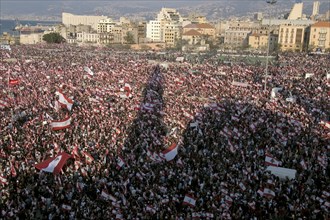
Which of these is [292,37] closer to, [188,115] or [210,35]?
[210,35]

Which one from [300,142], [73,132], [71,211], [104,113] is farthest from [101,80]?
[71,211]

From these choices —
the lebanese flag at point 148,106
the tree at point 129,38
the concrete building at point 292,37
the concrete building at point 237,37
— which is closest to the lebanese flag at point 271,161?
the lebanese flag at point 148,106

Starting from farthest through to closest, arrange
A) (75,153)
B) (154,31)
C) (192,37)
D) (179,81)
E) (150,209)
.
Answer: (154,31)
(192,37)
(179,81)
(75,153)
(150,209)

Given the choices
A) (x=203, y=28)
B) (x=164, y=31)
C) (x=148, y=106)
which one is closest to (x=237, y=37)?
(x=203, y=28)

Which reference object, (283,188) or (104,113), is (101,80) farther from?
(283,188)

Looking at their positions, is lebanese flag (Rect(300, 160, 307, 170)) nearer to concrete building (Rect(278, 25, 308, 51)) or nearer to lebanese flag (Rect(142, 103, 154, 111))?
lebanese flag (Rect(142, 103, 154, 111))

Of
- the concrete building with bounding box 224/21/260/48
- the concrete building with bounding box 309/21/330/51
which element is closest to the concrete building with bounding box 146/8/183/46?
the concrete building with bounding box 224/21/260/48

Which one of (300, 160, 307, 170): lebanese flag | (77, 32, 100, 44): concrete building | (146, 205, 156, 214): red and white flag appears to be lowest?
(146, 205, 156, 214): red and white flag
